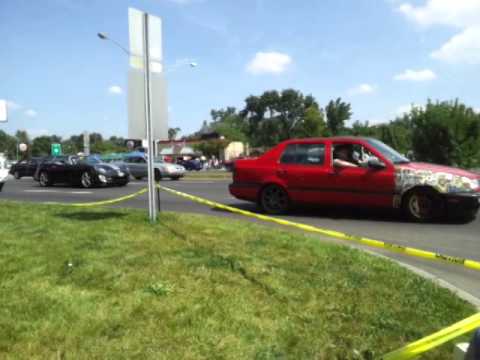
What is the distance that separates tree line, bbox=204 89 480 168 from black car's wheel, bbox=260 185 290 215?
61.9 ft

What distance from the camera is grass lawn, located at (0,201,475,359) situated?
8.84 ft

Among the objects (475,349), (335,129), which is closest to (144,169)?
(475,349)

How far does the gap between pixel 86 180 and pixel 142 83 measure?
11721 millimetres

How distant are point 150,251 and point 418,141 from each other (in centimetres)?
2405

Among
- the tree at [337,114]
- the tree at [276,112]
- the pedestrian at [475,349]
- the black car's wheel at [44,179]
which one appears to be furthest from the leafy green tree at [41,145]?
the pedestrian at [475,349]

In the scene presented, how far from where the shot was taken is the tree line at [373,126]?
24.3m

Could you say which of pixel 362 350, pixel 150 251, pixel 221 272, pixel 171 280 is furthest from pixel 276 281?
pixel 150 251

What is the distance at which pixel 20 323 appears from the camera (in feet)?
9.67

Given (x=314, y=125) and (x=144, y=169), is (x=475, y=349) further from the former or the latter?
(x=314, y=125)

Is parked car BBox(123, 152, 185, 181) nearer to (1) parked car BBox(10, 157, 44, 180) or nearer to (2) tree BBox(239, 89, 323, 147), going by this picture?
(1) parked car BBox(10, 157, 44, 180)

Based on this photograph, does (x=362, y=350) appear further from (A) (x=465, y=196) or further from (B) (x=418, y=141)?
(B) (x=418, y=141)

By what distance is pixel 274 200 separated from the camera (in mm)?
9086

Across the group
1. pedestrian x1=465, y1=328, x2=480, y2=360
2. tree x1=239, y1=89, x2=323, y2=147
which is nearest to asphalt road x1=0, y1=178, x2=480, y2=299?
pedestrian x1=465, y1=328, x2=480, y2=360

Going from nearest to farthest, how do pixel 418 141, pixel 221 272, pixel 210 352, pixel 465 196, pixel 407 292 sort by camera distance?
pixel 210 352
pixel 407 292
pixel 221 272
pixel 465 196
pixel 418 141
